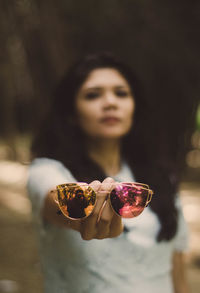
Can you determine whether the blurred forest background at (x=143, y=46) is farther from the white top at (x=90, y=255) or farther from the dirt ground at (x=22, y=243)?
the dirt ground at (x=22, y=243)

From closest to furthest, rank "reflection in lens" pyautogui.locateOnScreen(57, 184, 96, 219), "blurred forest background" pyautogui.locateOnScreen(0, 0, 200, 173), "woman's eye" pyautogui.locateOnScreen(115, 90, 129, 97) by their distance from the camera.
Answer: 1. "reflection in lens" pyautogui.locateOnScreen(57, 184, 96, 219)
2. "woman's eye" pyautogui.locateOnScreen(115, 90, 129, 97)
3. "blurred forest background" pyautogui.locateOnScreen(0, 0, 200, 173)

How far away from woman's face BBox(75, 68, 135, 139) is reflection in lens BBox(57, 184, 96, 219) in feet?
2.57

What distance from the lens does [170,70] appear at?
293 centimetres

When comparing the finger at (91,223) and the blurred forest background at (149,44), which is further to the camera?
the blurred forest background at (149,44)

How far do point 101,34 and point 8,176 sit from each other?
884 centimetres

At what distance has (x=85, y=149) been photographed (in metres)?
1.76

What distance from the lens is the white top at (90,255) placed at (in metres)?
1.44

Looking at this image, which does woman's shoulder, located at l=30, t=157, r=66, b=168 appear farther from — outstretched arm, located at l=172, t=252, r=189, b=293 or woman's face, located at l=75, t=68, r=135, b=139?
outstretched arm, located at l=172, t=252, r=189, b=293

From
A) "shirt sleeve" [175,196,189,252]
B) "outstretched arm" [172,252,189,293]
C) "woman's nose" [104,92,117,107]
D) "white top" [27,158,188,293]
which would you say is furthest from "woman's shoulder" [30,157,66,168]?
"outstretched arm" [172,252,189,293]

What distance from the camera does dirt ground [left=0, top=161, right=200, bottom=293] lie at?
4.07 meters

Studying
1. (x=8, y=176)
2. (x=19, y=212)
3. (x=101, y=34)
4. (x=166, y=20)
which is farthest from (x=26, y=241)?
(x=8, y=176)

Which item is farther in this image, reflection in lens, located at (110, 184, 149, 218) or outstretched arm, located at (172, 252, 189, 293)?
outstretched arm, located at (172, 252, 189, 293)

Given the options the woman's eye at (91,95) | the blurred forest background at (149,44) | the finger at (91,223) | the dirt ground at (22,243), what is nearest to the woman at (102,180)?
the woman's eye at (91,95)

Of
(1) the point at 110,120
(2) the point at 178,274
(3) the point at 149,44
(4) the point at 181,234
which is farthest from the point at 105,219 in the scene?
(3) the point at 149,44
